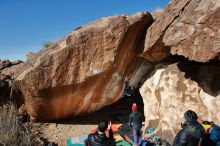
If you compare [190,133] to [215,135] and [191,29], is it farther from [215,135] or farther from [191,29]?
[191,29]

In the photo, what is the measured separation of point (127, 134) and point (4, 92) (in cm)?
476

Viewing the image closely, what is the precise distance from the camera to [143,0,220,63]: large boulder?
25.2 feet

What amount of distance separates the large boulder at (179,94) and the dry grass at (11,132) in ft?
12.3

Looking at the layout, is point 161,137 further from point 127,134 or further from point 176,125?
point 127,134

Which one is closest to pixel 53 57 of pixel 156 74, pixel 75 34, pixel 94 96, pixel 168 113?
pixel 75 34

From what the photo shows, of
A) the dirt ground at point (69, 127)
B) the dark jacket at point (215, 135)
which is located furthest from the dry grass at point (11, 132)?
the dark jacket at point (215, 135)

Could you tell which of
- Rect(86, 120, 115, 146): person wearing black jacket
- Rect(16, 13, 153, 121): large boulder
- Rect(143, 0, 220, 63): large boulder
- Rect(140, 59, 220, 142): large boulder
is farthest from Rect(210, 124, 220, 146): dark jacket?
Rect(16, 13, 153, 121): large boulder

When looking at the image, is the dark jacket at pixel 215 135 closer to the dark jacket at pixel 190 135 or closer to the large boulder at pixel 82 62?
the dark jacket at pixel 190 135

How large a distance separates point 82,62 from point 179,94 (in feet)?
10.6

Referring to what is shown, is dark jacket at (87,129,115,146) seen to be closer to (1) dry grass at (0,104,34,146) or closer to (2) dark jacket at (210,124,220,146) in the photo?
(2) dark jacket at (210,124,220,146)

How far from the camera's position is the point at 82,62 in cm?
1043

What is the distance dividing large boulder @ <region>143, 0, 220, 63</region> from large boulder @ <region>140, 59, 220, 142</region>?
87 centimetres

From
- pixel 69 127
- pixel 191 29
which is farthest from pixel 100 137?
pixel 69 127

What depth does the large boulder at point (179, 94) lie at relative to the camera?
27.8 ft
